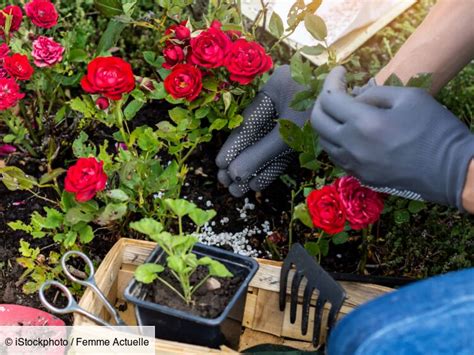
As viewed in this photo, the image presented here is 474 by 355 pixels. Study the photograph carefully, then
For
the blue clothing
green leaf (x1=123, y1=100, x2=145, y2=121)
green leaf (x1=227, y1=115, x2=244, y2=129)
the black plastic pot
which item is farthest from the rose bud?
the blue clothing

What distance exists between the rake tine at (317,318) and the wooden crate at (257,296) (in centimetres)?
5

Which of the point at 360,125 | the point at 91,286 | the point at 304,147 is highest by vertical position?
the point at 360,125

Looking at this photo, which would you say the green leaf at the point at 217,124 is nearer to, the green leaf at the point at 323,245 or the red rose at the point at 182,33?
the red rose at the point at 182,33

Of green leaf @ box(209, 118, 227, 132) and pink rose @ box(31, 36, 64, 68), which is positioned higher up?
green leaf @ box(209, 118, 227, 132)

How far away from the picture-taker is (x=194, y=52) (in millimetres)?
1495

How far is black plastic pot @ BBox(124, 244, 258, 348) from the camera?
119cm

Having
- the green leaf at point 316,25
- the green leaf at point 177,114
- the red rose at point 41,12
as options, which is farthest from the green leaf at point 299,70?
the red rose at point 41,12

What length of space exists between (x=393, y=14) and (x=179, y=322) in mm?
1640

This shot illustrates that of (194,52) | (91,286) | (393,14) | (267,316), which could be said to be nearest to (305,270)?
(267,316)

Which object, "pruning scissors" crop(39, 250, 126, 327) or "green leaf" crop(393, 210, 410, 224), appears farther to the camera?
"green leaf" crop(393, 210, 410, 224)

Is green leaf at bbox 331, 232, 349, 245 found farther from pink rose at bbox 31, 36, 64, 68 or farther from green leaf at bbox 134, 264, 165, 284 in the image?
pink rose at bbox 31, 36, 64, 68

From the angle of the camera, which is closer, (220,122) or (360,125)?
(360,125)

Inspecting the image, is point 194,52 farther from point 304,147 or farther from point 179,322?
point 179,322

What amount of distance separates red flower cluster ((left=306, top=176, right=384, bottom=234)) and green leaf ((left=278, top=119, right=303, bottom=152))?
0.71ft
